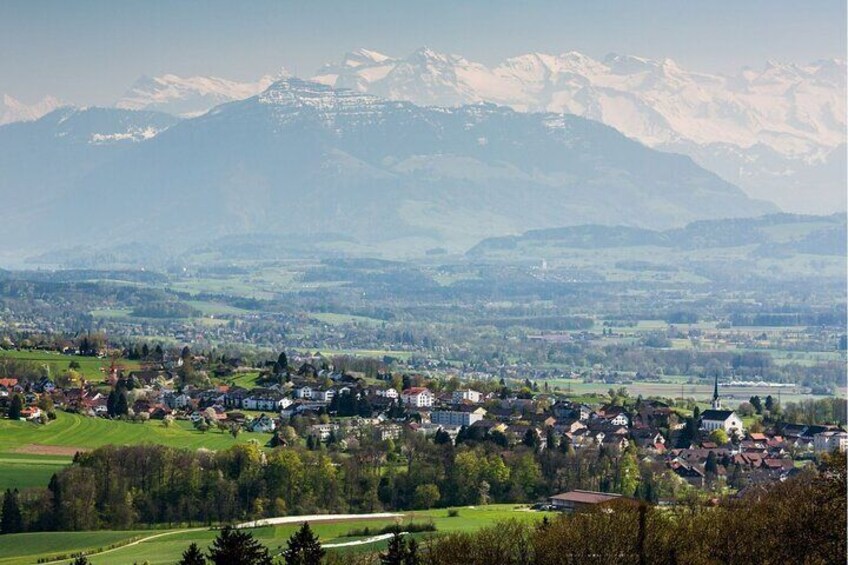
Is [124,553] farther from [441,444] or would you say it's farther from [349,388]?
[349,388]

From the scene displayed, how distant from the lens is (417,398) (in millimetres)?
90750

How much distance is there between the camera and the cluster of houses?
7500cm

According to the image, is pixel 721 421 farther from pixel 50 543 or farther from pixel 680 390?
pixel 50 543

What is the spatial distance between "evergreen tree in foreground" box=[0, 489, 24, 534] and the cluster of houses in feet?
64.4

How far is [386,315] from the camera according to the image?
615ft

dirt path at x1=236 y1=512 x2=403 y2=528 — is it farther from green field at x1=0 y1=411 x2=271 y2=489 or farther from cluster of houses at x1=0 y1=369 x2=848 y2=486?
cluster of houses at x1=0 y1=369 x2=848 y2=486

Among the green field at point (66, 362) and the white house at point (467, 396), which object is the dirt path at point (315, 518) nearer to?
the white house at point (467, 396)

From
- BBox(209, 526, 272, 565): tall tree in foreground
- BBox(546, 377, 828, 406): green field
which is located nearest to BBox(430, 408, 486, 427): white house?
BBox(546, 377, 828, 406): green field

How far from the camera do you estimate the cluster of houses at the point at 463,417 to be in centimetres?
7500

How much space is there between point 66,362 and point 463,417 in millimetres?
21636

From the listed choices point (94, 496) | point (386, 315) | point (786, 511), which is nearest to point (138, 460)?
point (94, 496)

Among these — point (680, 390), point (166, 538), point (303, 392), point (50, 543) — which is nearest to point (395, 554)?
point (166, 538)

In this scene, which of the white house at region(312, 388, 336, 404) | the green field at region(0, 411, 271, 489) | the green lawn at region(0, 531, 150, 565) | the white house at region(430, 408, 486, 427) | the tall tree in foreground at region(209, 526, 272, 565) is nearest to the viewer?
the tall tree in foreground at region(209, 526, 272, 565)

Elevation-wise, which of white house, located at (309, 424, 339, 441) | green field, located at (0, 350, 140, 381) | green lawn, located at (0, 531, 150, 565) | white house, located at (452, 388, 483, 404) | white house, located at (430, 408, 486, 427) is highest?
green field, located at (0, 350, 140, 381)
